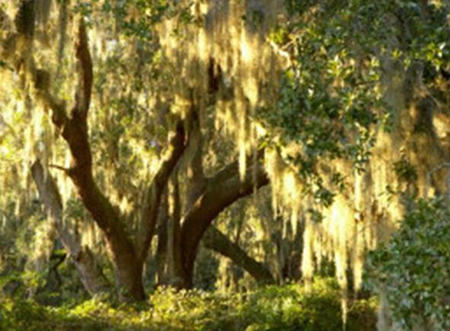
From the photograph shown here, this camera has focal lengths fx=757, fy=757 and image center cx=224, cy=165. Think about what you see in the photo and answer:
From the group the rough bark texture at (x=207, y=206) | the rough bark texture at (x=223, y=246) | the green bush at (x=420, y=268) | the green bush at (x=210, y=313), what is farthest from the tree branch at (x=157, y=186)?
the green bush at (x=420, y=268)

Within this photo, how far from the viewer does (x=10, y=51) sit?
28.0 ft

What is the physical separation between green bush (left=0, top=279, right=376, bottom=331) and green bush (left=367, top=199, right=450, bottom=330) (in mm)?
4558

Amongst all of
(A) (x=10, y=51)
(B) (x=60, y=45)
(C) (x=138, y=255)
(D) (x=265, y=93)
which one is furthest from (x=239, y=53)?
(C) (x=138, y=255)

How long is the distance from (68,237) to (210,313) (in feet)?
9.87

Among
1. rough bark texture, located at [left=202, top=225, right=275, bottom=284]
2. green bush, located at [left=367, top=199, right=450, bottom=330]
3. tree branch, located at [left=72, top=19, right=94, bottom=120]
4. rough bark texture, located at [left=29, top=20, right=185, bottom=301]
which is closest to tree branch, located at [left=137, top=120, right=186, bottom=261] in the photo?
rough bark texture, located at [left=29, top=20, right=185, bottom=301]

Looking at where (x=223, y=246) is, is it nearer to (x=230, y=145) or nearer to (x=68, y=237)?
(x=230, y=145)

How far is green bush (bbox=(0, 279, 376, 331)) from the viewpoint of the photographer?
8.44m

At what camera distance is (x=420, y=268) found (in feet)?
13.7

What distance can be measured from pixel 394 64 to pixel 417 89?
44cm

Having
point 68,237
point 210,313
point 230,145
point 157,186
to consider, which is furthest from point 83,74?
point 230,145

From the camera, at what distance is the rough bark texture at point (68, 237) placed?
11.3 meters

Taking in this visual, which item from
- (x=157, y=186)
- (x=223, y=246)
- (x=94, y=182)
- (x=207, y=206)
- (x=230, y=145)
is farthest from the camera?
(x=223, y=246)

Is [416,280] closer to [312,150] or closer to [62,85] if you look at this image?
[312,150]

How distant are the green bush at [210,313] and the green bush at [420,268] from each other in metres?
4.56
